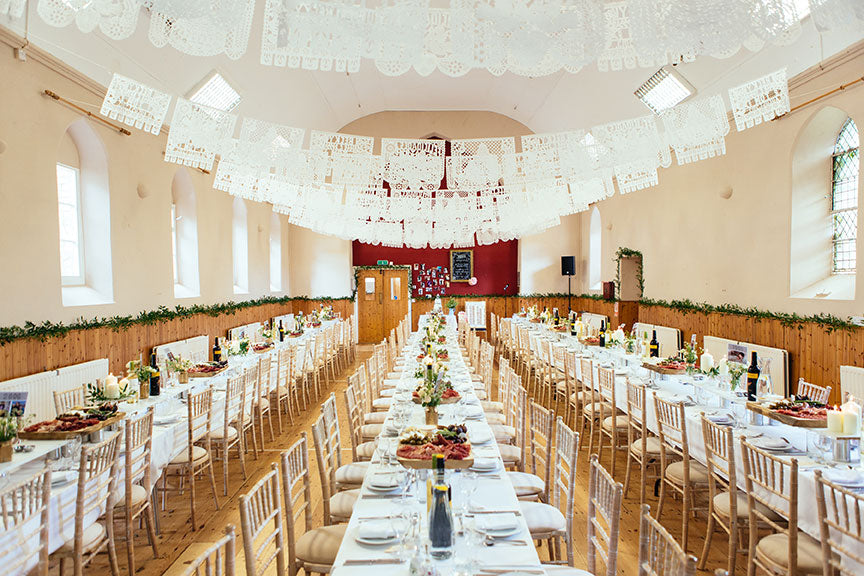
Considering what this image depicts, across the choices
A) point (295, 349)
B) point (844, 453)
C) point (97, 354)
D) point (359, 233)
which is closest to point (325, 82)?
point (359, 233)

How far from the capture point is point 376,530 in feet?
7.59

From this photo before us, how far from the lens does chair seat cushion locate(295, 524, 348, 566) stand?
9.23 feet

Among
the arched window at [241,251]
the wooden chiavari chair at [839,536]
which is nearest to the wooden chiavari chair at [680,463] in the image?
the wooden chiavari chair at [839,536]

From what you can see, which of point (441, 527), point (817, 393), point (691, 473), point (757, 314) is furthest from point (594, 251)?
point (441, 527)

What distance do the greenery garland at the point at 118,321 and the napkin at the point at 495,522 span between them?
5201mm

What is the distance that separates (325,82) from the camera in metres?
12.7

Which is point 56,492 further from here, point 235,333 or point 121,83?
point 235,333

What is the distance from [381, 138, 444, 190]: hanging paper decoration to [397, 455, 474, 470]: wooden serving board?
4.24 meters

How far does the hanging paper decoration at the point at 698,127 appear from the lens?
4.91 m

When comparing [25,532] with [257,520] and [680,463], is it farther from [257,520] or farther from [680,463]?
[680,463]

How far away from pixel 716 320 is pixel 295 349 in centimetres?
710

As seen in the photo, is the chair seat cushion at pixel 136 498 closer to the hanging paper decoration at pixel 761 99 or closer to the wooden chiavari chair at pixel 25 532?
the wooden chiavari chair at pixel 25 532

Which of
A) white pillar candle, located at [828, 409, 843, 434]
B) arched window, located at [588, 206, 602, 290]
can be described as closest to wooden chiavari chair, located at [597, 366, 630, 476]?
white pillar candle, located at [828, 409, 843, 434]

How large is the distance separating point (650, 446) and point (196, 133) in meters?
5.08
